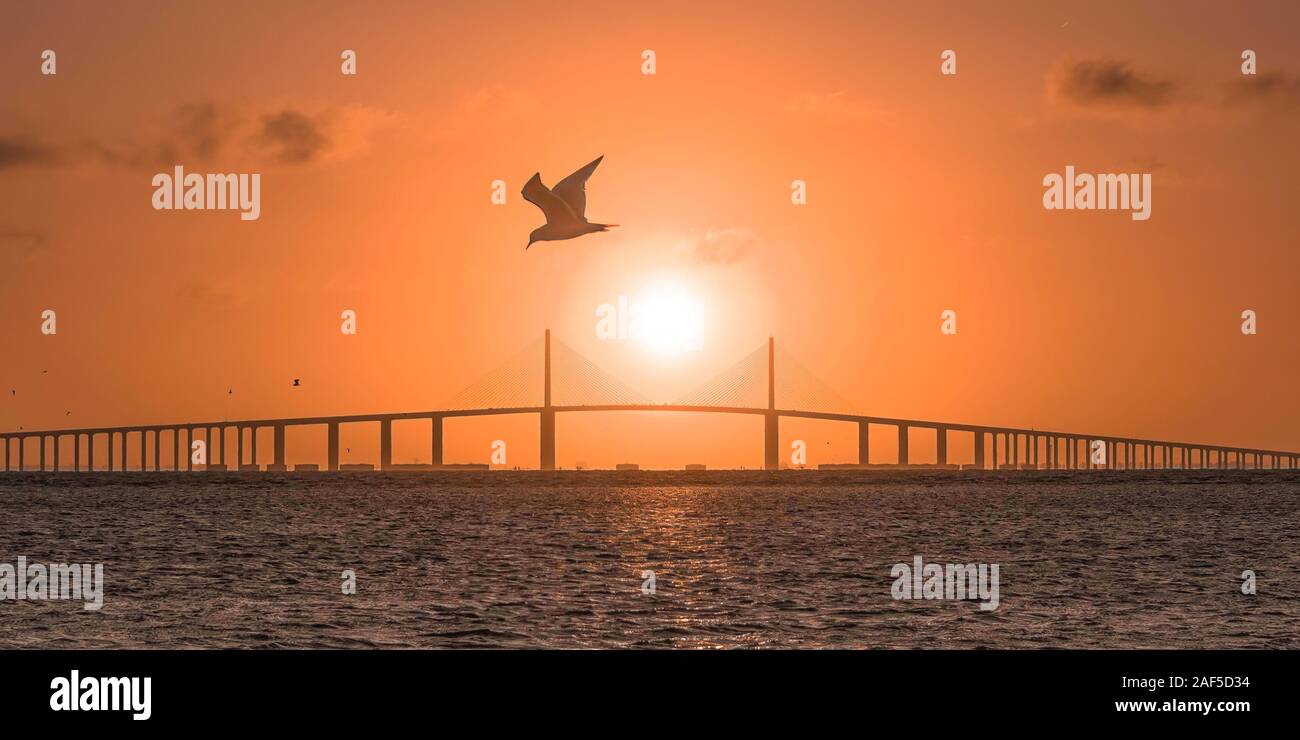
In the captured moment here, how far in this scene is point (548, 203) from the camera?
2791cm

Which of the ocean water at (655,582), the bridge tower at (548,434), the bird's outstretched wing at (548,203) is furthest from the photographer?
the bridge tower at (548,434)

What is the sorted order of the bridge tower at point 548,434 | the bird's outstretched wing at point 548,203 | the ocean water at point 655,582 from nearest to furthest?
the ocean water at point 655,582 < the bird's outstretched wing at point 548,203 < the bridge tower at point 548,434

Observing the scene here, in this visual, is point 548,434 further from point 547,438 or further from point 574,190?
point 574,190

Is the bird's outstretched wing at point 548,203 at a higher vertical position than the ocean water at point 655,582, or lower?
higher

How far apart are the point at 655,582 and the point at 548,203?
11.3 meters

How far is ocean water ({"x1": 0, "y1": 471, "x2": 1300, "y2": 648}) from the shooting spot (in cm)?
2466

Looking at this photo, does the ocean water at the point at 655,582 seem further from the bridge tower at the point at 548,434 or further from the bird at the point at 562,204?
the bridge tower at the point at 548,434

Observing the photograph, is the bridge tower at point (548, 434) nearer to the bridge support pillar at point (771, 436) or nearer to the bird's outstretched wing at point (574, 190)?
the bridge support pillar at point (771, 436)

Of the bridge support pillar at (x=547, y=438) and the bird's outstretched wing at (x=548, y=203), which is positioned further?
the bridge support pillar at (x=547, y=438)

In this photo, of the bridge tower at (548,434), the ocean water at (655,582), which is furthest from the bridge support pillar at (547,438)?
the ocean water at (655,582)

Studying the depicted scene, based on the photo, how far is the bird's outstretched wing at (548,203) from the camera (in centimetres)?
2788

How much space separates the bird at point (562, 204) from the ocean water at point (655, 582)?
7.39 meters

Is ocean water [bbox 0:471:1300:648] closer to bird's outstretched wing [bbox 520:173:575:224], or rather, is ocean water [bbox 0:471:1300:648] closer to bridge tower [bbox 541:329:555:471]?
bird's outstretched wing [bbox 520:173:575:224]
